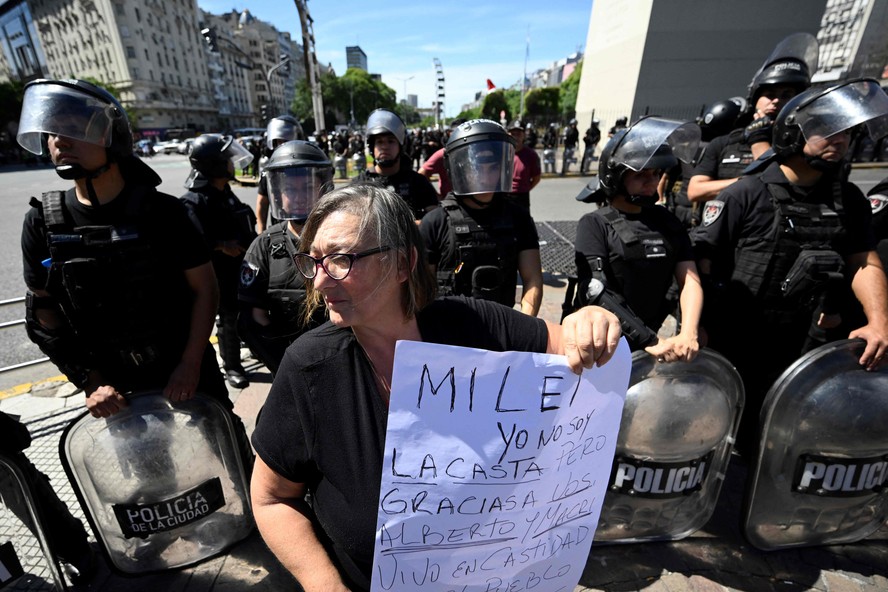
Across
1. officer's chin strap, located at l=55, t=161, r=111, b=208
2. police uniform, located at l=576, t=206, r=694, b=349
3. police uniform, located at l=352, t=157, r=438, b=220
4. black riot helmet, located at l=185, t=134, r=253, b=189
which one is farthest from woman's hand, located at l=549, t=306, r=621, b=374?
black riot helmet, located at l=185, t=134, r=253, b=189

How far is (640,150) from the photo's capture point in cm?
213

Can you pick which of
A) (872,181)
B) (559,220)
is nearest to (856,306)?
(559,220)

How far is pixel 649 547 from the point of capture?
2.20 meters

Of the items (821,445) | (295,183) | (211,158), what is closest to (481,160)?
(295,183)

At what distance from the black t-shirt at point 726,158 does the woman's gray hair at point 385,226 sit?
3.06 metres

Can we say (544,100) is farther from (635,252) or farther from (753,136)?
(635,252)

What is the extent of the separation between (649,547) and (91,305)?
9.25 ft

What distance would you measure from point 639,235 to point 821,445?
3.79 feet

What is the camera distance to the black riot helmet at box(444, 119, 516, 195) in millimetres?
2422

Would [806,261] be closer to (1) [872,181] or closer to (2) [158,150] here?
(1) [872,181]

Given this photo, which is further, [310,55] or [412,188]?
[310,55]

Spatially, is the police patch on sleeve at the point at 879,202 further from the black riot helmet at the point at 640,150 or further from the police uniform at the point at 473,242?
the police uniform at the point at 473,242

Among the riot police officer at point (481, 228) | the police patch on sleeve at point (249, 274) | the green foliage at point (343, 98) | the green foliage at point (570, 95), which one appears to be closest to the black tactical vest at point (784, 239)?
the riot police officer at point (481, 228)

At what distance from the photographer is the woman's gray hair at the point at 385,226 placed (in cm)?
114
